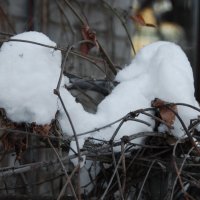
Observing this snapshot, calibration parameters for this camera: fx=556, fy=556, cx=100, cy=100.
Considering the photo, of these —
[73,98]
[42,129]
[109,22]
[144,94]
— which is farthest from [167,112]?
[109,22]

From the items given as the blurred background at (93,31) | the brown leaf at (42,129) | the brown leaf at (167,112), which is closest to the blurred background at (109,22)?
the blurred background at (93,31)

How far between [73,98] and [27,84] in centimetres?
23

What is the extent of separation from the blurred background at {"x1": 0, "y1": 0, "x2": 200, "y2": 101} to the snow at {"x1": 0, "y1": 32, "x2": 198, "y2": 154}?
2.48 ft

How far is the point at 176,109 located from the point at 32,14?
2477 mm

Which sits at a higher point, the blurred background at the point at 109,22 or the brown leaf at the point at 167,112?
the blurred background at the point at 109,22

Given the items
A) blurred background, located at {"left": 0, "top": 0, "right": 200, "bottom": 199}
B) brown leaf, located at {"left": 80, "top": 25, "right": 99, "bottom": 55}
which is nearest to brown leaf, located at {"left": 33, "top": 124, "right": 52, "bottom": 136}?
blurred background, located at {"left": 0, "top": 0, "right": 200, "bottom": 199}

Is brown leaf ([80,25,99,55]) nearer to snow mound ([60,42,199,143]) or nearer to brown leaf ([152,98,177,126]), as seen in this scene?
snow mound ([60,42,199,143])

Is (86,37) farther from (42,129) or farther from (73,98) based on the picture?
(42,129)

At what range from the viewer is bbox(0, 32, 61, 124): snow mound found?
Result: 1.84 meters

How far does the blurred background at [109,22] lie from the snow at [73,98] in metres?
0.76

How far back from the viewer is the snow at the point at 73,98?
185 centimetres

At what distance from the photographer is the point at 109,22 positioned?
182 inches

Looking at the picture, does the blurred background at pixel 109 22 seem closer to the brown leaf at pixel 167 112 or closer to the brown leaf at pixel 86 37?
the brown leaf at pixel 86 37

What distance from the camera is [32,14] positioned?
13.8ft
